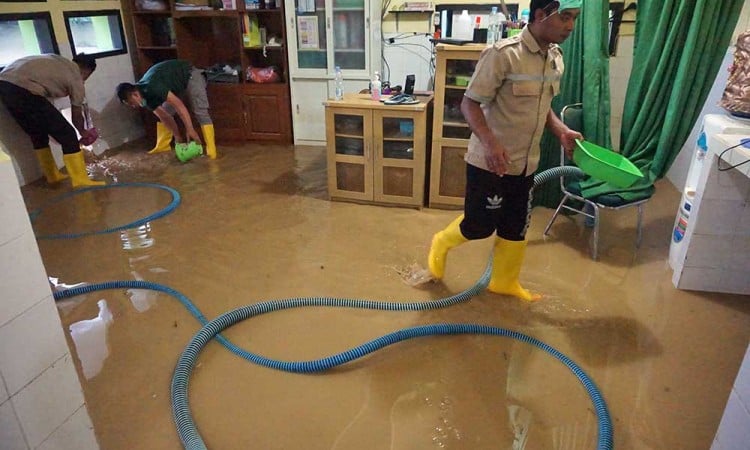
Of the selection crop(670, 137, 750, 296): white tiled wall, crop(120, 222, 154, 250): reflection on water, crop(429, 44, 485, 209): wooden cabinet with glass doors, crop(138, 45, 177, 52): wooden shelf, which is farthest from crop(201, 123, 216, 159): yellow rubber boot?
crop(670, 137, 750, 296): white tiled wall

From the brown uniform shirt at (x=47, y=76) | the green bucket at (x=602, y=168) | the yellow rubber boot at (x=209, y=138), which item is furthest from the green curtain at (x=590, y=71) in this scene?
the brown uniform shirt at (x=47, y=76)

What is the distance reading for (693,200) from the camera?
8.27ft

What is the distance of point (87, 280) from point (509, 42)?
243 centimetres

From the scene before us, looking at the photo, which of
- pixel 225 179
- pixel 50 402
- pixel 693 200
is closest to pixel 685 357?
pixel 693 200

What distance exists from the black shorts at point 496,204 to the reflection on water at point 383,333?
40cm

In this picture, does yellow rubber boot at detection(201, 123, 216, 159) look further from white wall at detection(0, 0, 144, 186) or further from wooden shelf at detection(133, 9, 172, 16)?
wooden shelf at detection(133, 9, 172, 16)

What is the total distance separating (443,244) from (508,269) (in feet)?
1.13

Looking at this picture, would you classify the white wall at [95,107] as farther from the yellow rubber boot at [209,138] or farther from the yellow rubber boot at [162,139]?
the yellow rubber boot at [209,138]

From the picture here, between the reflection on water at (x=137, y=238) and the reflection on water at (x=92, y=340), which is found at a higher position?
the reflection on water at (x=137, y=238)

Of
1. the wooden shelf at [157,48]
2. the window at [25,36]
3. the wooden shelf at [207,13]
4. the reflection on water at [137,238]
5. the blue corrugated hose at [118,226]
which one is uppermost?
the wooden shelf at [207,13]

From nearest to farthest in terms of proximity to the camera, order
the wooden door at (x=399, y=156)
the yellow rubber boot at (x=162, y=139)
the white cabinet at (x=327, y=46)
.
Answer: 1. the wooden door at (x=399, y=156)
2. the white cabinet at (x=327, y=46)
3. the yellow rubber boot at (x=162, y=139)

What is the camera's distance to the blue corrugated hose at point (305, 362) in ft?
5.72

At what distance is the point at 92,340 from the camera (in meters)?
2.19

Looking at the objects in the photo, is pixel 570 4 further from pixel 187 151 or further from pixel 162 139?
pixel 162 139
